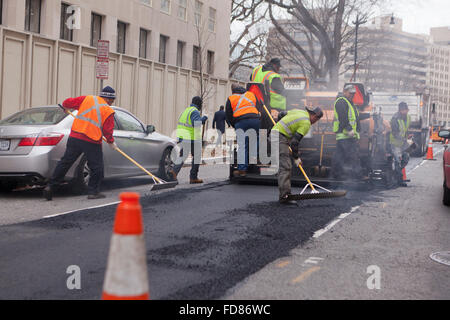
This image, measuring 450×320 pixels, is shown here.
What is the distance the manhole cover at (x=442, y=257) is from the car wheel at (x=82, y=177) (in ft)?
19.0

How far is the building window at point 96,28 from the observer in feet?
74.6

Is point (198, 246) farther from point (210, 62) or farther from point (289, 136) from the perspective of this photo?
point (210, 62)

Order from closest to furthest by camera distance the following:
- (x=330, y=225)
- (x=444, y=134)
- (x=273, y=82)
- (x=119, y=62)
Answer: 1. (x=330, y=225)
2. (x=444, y=134)
3. (x=273, y=82)
4. (x=119, y=62)

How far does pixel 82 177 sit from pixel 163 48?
1850cm

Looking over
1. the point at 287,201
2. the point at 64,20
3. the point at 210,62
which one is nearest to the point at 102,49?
the point at 287,201

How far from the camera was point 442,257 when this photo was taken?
20.1 ft

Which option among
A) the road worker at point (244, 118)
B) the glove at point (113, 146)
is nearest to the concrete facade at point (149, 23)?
the road worker at point (244, 118)

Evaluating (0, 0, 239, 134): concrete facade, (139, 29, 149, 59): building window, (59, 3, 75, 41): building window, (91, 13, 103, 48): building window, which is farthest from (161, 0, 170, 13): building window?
(59, 3, 75, 41): building window

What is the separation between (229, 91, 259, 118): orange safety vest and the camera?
1181cm

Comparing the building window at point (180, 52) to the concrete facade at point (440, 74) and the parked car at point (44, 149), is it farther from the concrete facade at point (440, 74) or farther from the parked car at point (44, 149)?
the concrete facade at point (440, 74)

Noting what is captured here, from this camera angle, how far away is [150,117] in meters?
26.3

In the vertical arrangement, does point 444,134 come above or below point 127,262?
above

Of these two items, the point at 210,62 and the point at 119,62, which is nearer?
the point at 119,62

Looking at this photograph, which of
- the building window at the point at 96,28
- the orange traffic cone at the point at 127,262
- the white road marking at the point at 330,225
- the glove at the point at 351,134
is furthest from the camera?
the building window at the point at 96,28
